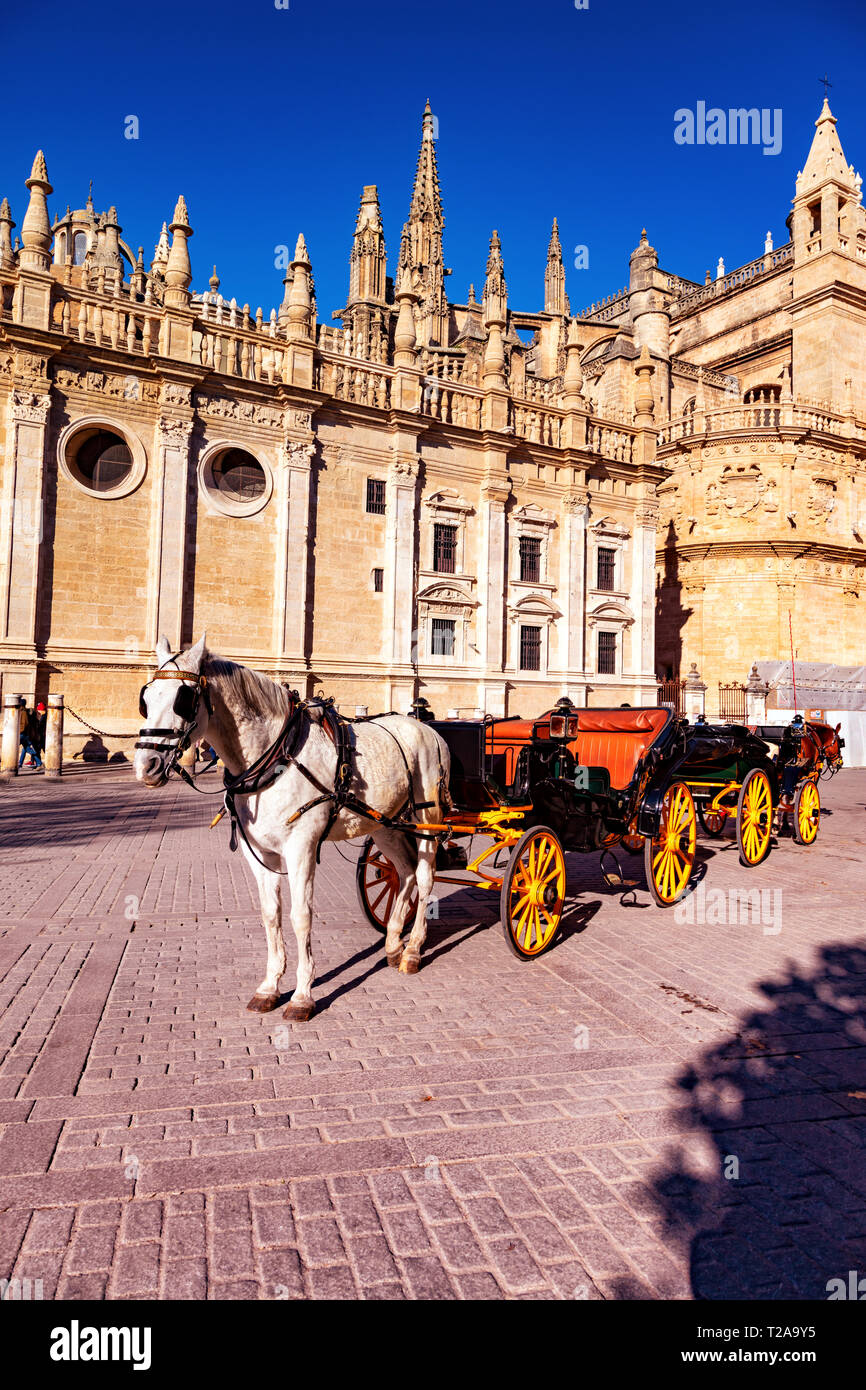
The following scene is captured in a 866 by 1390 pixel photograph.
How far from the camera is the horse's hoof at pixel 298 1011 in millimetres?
4664

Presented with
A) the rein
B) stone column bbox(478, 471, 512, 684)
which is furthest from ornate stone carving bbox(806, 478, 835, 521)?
the rein

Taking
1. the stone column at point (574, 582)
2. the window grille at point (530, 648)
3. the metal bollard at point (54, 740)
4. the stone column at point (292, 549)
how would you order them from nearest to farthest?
1. the metal bollard at point (54, 740)
2. the stone column at point (292, 549)
3. the window grille at point (530, 648)
4. the stone column at point (574, 582)

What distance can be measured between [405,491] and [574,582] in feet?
23.7

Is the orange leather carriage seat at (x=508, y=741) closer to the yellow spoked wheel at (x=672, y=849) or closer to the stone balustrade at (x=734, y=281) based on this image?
the yellow spoked wheel at (x=672, y=849)

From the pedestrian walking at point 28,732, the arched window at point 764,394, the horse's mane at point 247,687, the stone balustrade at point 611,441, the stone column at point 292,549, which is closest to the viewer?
the horse's mane at point 247,687

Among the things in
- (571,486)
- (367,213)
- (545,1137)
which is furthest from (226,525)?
(367,213)

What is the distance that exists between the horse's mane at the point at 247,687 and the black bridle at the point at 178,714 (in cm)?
18

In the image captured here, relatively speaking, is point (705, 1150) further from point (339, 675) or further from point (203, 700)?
point (339, 675)

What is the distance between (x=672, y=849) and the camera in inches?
307

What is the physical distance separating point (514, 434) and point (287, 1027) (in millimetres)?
24724

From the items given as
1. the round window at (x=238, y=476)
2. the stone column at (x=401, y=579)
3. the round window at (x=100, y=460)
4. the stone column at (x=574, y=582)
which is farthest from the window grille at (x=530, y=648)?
the round window at (x=100, y=460)

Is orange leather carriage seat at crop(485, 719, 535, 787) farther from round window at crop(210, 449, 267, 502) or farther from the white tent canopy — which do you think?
the white tent canopy

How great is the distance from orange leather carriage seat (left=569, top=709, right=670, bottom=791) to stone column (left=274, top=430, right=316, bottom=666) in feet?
49.0

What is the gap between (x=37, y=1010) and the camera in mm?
4730
